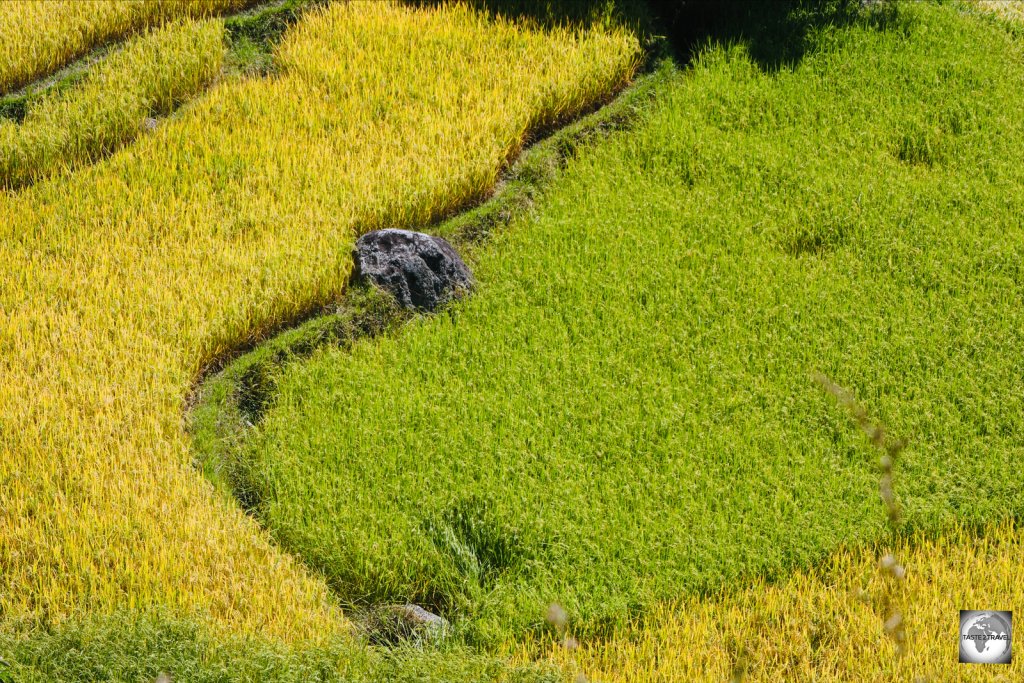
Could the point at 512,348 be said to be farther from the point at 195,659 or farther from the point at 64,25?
the point at 64,25

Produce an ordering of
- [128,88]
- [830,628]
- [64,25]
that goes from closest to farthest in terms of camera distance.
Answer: [830,628]
[128,88]
[64,25]

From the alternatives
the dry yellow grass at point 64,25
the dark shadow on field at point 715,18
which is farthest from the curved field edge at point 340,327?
the dry yellow grass at point 64,25

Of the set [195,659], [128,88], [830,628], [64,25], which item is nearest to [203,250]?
[128,88]

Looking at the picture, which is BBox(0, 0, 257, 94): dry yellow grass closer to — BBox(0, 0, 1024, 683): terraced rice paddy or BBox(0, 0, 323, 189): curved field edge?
BBox(0, 0, 1024, 683): terraced rice paddy

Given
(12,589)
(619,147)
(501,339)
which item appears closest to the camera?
(12,589)

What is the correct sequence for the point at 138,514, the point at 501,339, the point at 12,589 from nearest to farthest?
1. the point at 12,589
2. the point at 138,514
3. the point at 501,339

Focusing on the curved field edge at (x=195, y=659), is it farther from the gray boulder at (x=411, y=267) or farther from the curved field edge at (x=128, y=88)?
the curved field edge at (x=128, y=88)

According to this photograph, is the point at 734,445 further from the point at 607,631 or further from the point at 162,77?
the point at 162,77

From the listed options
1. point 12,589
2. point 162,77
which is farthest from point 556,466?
point 162,77

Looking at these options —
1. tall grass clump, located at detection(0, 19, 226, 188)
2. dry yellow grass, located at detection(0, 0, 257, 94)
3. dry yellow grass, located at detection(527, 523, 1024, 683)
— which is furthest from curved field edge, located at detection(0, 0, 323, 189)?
dry yellow grass, located at detection(527, 523, 1024, 683)
